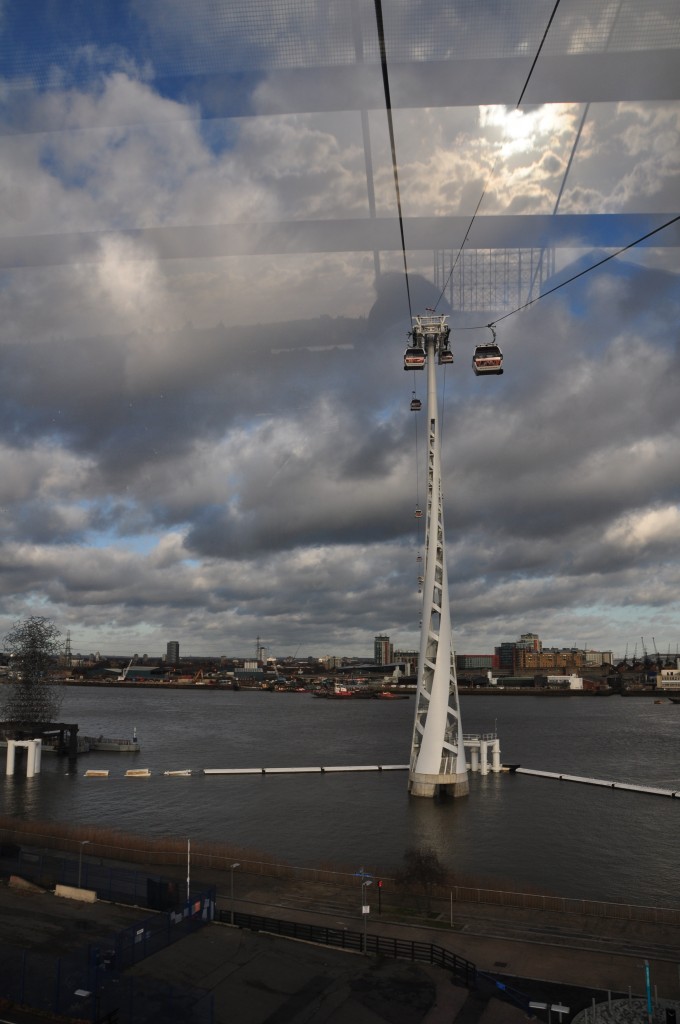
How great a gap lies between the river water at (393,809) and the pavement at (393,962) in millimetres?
3410

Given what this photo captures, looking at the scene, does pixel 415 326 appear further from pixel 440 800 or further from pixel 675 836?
pixel 675 836

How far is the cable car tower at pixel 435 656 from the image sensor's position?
2731 cm

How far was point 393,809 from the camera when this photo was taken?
29328 millimetres

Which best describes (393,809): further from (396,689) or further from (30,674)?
(396,689)

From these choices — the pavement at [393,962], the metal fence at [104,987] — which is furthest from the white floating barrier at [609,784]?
the metal fence at [104,987]

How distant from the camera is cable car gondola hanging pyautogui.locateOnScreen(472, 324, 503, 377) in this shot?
18.3 meters

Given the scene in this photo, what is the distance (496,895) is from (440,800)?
13369 millimetres

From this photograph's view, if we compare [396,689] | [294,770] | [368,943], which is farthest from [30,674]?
[396,689]

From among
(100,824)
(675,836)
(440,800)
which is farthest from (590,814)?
(100,824)

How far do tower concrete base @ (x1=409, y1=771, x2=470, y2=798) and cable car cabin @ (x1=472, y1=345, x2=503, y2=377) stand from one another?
57.1 ft

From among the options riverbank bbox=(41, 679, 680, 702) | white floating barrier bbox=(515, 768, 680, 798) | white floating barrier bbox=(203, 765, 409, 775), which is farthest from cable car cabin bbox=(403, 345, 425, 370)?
riverbank bbox=(41, 679, 680, 702)

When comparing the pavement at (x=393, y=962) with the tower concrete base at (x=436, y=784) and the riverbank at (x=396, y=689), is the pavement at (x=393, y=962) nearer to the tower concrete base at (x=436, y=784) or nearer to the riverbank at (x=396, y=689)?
the tower concrete base at (x=436, y=784)

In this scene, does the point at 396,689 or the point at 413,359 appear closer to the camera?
the point at 413,359

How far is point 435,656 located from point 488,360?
13326 millimetres
